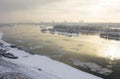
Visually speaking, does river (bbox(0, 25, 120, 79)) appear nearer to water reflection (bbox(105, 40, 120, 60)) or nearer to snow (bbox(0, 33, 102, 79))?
water reflection (bbox(105, 40, 120, 60))

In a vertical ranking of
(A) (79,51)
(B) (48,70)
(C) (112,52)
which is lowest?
(C) (112,52)

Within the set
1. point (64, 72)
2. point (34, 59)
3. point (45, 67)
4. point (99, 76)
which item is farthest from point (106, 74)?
point (34, 59)

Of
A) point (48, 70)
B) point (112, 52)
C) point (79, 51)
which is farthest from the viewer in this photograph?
point (79, 51)

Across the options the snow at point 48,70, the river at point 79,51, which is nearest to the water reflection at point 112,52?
the river at point 79,51

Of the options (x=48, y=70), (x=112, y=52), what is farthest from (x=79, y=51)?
(x=48, y=70)

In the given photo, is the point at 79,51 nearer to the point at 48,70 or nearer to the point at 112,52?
the point at 112,52

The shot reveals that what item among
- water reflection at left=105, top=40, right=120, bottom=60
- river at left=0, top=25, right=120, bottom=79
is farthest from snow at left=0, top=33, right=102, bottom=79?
water reflection at left=105, top=40, right=120, bottom=60

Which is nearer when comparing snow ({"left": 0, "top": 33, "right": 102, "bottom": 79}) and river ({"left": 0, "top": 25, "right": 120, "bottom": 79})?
snow ({"left": 0, "top": 33, "right": 102, "bottom": 79})

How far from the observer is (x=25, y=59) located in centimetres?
3038

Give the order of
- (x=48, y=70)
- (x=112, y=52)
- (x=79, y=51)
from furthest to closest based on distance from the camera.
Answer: (x=79, y=51) → (x=112, y=52) → (x=48, y=70)

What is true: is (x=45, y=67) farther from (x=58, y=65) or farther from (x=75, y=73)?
(x=75, y=73)

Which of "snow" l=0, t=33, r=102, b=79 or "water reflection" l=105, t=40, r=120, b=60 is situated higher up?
"snow" l=0, t=33, r=102, b=79

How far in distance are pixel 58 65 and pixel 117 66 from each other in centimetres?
885

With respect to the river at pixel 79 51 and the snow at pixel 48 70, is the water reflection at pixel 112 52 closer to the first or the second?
the river at pixel 79 51
